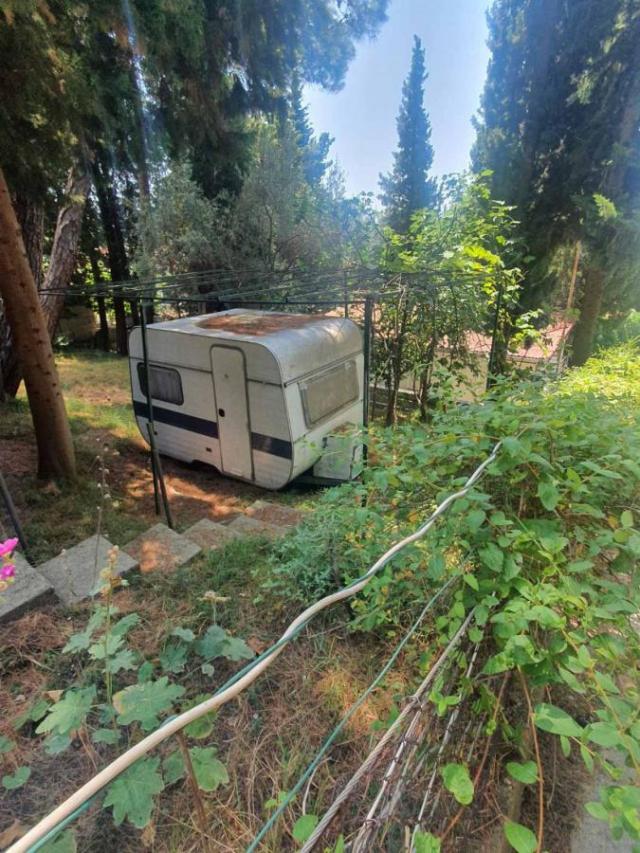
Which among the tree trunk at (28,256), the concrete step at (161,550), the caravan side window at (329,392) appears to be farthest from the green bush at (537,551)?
the tree trunk at (28,256)

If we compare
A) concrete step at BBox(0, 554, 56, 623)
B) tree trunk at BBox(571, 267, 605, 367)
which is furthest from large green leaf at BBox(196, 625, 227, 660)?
tree trunk at BBox(571, 267, 605, 367)

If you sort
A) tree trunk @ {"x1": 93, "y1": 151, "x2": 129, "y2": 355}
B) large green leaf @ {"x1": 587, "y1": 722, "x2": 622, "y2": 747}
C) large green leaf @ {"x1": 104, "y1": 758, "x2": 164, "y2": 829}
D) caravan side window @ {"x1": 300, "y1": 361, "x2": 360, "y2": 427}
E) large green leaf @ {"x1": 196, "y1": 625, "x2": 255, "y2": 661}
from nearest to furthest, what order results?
large green leaf @ {"x1": 587, "y1": 722, "x2": 622, "y2": 747}
large green leaf @ {"x1": 104, "y1": 758, "x2": 164, "y2": 829}
large green leaf @ {"x1": 196, "y1": 625, "x2": 255, "y2": 661}
caravan side window @ {"x1": 300, "y1": 361, "x2": 360, "y2": 427}
tree trunk @ {"x1": 93, "y1": 151, "x2": 129, "y2": 355}

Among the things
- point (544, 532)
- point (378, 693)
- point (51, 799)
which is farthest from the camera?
point (378, 693)

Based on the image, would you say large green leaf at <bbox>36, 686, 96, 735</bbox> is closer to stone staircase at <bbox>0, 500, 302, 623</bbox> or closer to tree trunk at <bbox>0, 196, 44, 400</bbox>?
stone staircase at <bbox>0, 500, 302, 623</bbox>

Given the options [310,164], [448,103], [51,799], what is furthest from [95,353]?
[51,799]

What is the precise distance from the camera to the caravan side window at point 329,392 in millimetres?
4977

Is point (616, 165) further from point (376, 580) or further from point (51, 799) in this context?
point (51, 799)

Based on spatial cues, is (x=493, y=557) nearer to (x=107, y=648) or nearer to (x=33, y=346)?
(x=107, y=648)

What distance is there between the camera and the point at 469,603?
1.23 meters

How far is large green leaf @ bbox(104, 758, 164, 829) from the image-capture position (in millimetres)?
937

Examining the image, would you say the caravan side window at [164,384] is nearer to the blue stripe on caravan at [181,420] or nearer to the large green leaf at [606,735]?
the blue stripe on caravan at [181,420]

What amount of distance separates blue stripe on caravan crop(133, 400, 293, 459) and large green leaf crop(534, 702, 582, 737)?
156 inches

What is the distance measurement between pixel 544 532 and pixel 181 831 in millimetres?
1373

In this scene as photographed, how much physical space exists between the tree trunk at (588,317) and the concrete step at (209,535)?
10.1m
